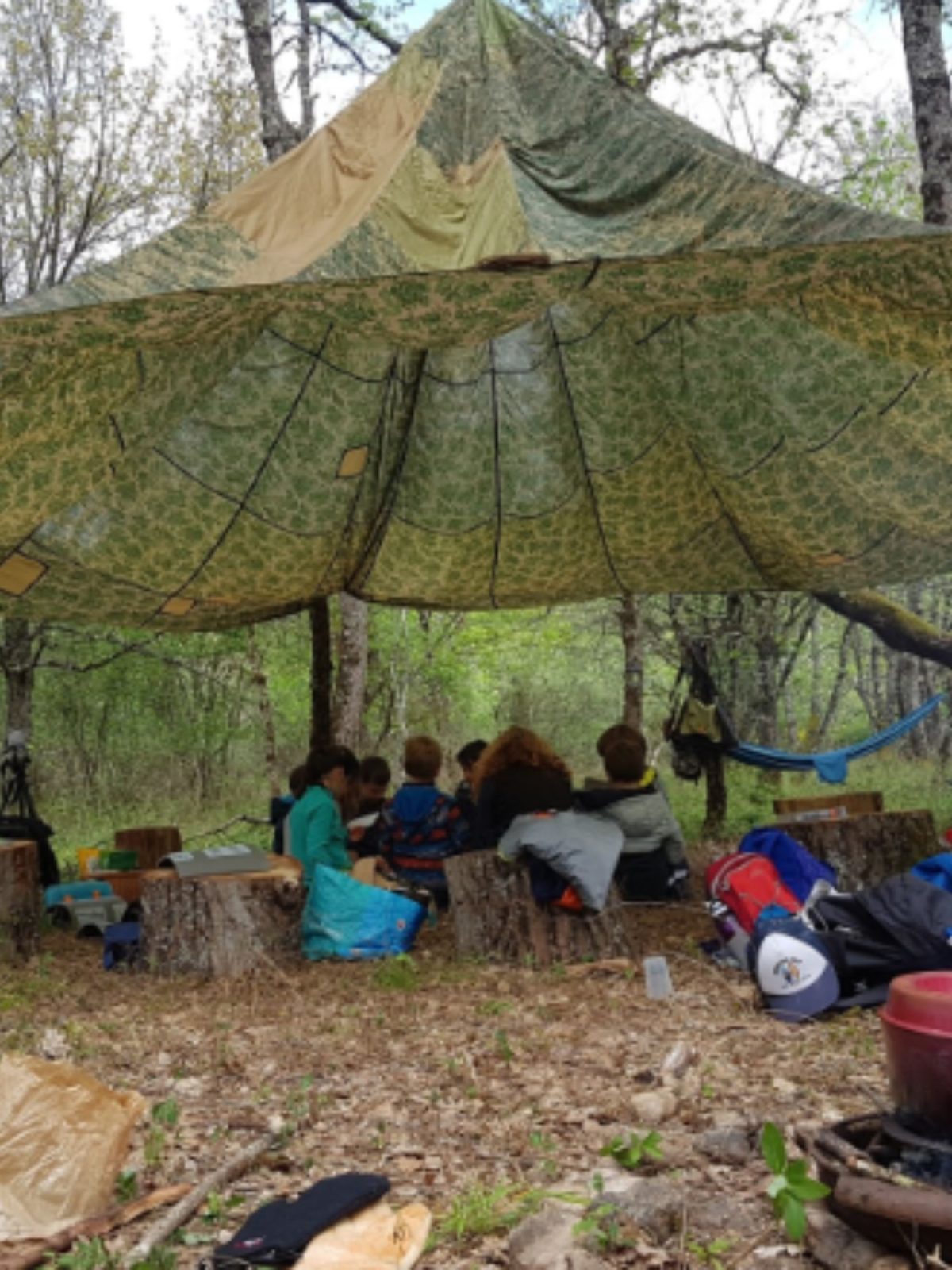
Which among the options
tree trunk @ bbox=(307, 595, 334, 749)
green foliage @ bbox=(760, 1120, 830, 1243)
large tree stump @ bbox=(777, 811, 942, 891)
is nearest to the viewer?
green foliage @ bbox=(760, 1120, 830, 1243)

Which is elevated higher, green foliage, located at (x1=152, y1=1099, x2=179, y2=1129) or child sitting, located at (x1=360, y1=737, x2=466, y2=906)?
child sitting, located at (x1=360, y1=737, x2=466, y2=906)

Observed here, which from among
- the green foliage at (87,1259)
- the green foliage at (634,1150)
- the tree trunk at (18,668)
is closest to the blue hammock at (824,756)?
the tree trunk at (18,668)

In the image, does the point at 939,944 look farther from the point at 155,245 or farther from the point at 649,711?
the point at 649,711

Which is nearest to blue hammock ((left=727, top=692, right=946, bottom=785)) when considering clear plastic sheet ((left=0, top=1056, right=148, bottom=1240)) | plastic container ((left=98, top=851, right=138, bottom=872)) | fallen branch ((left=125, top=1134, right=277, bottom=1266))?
plastic container ((left=98, top=851, right=138, bottom=872))

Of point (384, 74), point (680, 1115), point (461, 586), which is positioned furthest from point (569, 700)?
point (680, 1115)

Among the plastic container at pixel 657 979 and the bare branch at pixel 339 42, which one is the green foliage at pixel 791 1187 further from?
the bare branch at pixel 339 42

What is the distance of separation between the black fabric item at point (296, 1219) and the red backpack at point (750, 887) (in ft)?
7.12

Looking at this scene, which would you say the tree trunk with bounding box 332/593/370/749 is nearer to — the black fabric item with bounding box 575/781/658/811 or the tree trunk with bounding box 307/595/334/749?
the tree trunk with bounding box 307/595/334/749

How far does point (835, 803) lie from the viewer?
6699mm

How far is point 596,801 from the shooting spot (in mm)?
5008

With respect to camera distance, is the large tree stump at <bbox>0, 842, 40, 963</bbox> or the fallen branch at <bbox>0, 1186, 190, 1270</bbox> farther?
the large tree stump at <bbox>0, 842, 40, 963</bbox>

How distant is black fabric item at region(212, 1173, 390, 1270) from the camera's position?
→ 2.11 m

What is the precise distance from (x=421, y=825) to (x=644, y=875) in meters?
1.07

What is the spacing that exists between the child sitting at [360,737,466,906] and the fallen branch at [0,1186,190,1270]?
9.77ft
